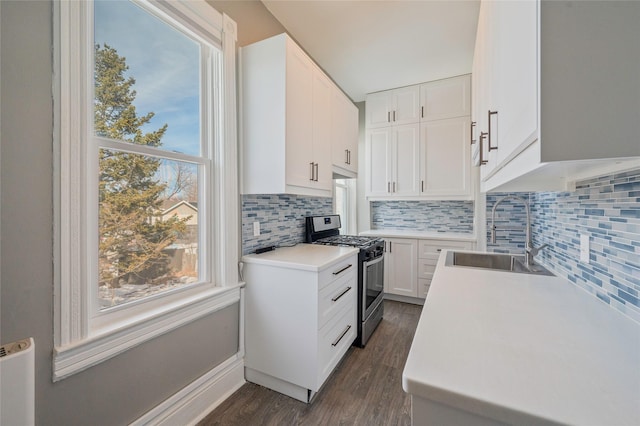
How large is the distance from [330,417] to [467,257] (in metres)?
1.45

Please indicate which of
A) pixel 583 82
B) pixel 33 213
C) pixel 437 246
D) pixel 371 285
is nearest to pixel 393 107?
pixel 437 246

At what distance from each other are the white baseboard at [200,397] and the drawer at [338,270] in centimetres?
83

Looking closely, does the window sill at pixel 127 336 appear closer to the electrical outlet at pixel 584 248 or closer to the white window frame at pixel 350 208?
the electrical outlet at pixel 584 248

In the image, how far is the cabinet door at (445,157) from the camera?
312cm

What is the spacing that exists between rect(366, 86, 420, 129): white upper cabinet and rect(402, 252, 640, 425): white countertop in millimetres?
2835

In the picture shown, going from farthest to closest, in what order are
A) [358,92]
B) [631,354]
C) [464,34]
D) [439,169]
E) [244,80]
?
[358,92] < [439,169] < [464,34] < [244,80] < [631,354]

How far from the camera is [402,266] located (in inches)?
130

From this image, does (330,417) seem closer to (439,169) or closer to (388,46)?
(439,169)

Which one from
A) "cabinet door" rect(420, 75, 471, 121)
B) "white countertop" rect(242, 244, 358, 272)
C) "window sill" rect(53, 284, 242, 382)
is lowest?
"window sill" rect(53, 284, 242, 382)

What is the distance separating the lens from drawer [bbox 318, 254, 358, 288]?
5.59ft

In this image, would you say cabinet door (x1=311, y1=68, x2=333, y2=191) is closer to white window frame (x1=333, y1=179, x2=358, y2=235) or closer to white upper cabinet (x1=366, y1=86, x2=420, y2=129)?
white upper cabinet (x1=366, y1=86, x2=420, y2=129)

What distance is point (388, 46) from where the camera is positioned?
2584 millimetres

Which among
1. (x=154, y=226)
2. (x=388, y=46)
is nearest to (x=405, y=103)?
(x=388, y=46)

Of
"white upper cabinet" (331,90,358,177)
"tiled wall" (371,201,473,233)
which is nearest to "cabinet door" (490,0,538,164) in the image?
"white upper cabinet" (331,90,358,177)
